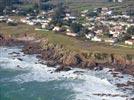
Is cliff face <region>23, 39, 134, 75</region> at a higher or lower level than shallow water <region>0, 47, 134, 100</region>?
higher

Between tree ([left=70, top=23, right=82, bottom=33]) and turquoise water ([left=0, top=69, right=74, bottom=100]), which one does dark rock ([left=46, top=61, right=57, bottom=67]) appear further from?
tree ([left=70, top=23, right=82, bottom=33])

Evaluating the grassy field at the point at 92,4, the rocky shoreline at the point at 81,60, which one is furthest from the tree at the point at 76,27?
the grassy field at the point at 92,4

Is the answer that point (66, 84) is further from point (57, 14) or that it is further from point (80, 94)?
point (57, 14)

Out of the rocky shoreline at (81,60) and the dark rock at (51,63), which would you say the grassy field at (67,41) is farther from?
the dark rock at (51,63)

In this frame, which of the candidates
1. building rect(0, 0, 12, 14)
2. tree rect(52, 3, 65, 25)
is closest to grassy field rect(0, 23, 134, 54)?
tree rect(52, 3, 65, 25)

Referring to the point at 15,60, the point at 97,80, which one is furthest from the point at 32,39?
the point at 97,80

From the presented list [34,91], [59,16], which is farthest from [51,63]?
[59,16]
